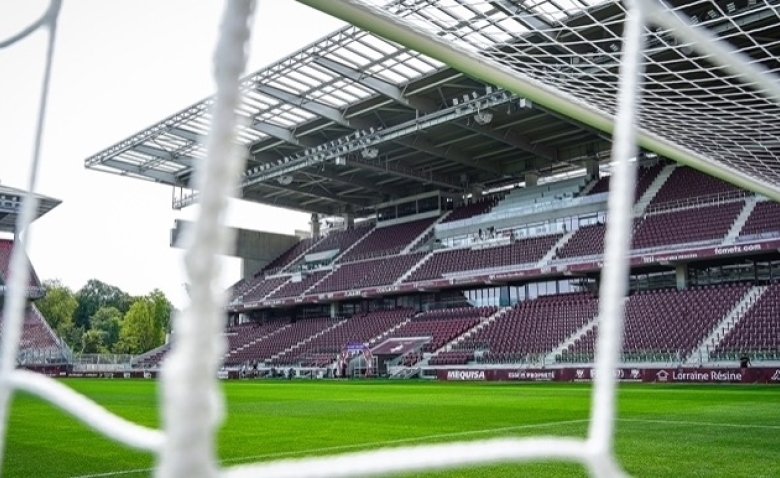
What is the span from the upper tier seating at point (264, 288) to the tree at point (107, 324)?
62.1 feet

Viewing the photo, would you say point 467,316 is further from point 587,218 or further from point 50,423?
point 50,423

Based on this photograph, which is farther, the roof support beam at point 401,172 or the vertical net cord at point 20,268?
the roof support beam at point 401,172

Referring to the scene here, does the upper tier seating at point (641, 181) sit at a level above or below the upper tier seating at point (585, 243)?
above

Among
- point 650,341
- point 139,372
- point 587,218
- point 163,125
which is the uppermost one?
point 163,125

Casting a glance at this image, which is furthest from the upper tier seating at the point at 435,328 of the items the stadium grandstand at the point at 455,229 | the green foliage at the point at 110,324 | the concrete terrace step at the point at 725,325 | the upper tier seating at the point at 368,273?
the green foliage at the point at 110,324

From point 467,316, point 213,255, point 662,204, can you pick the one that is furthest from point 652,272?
point 213,255

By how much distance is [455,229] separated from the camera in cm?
2930

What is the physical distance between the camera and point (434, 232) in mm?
30719

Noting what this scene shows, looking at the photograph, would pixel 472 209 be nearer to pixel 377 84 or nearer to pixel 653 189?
pixel 653 189

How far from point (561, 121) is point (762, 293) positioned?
8.37 metres

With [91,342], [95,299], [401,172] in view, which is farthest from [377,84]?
[95,299]

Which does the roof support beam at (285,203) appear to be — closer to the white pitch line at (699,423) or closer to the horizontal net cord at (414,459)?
the white pitch line at (699,423)

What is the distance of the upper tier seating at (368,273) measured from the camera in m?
29.2

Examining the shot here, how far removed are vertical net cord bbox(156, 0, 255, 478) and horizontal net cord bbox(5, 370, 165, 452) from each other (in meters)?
0.21
